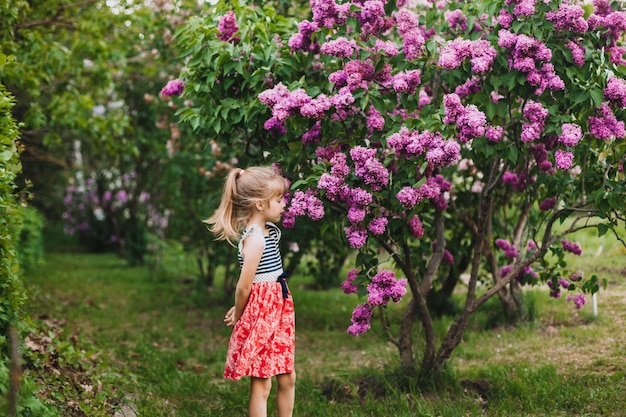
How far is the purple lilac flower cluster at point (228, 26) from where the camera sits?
461 centimetres

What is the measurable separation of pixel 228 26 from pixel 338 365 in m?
3.24

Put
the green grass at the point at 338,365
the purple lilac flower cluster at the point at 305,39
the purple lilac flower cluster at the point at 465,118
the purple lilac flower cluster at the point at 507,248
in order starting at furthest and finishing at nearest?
1. the purple lilac flower cluster at the point at 507,248
2. the green grass at the point at 338,365
3. the purple lilac flower cluster at the point at 305,39
4. the purple lilac flower cluster at the point at 465,118

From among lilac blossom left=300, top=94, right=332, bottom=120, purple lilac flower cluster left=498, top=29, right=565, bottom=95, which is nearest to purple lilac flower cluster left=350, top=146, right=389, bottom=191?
lilac blossom left=300, top=94, right=332, bottom=120

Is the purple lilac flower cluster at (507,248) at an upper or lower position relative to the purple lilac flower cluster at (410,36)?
lower

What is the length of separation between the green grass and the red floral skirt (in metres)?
0.92

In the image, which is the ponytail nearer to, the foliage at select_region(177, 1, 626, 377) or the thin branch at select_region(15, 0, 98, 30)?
the foliage at select_region(177, 1, 626, 377)

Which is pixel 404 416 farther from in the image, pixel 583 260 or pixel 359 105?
pixel 583 260

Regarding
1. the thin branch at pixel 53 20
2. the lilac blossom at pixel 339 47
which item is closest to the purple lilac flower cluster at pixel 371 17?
the lilac blossom at pixel 339 47

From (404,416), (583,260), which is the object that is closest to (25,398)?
(404,416)

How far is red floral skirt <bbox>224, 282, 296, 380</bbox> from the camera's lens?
3732 mm

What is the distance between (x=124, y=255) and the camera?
16797 mm

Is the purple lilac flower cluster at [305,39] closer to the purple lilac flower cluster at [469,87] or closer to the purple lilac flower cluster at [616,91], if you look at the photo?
the purple lilac flower cluster at [469,87]

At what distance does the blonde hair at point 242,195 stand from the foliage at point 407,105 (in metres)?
0.20

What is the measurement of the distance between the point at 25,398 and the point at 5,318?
43 centimetres
